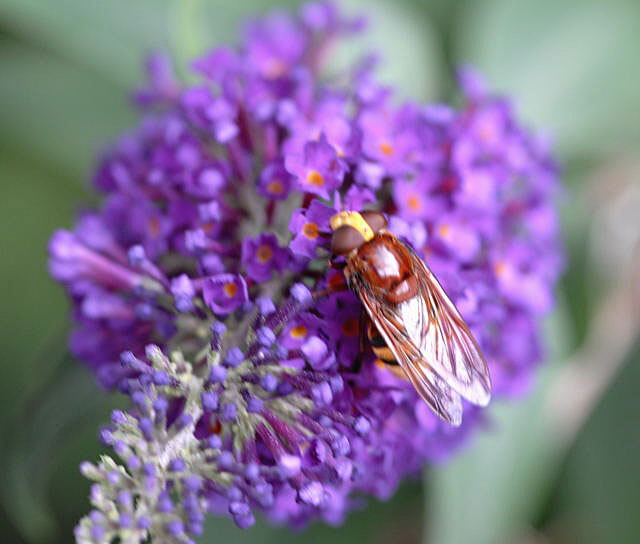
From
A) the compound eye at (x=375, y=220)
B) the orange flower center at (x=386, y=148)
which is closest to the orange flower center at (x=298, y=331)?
the compound eye at (x=375, y=220)

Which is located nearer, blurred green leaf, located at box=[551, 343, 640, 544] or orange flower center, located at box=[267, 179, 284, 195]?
orange flower center, located at box=[267, 179, 284, 195]

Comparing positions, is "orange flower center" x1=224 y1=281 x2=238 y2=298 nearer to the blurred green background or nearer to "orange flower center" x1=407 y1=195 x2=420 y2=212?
"orange flower center" x1=407 y1=195 x2=420 y2=212

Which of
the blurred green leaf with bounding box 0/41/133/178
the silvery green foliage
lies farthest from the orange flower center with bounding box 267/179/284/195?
the blurred green leaf with bounding box 0/41/133/178

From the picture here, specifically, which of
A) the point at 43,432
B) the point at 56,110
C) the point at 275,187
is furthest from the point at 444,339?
the point at 56,110

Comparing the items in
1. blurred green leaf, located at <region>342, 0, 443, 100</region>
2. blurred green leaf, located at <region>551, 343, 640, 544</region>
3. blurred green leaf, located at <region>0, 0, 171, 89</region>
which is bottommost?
blurred green leaf, located at <region>551, 343, 640, 544</region>

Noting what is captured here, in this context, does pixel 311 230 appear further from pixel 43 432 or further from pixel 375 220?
pixel 43 432

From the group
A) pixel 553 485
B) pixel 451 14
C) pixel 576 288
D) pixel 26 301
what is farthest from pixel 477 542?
pixel 451 14
